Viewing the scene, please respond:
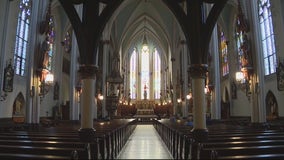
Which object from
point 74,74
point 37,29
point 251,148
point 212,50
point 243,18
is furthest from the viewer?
point 74,74

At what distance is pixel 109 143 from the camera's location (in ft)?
28.4

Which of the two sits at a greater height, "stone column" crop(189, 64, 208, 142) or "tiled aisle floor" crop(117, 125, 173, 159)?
"stone column" crop(189, 64, 208, 142)

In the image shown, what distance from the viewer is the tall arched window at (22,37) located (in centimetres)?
2080

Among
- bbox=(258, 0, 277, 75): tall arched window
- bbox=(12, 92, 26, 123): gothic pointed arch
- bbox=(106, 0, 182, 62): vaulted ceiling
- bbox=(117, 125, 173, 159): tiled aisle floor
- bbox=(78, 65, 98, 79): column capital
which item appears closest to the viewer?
bbox=(78, 65, 98, 79): column capital

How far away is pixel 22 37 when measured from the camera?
21.6 m

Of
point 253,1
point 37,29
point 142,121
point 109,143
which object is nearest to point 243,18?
point 253,1

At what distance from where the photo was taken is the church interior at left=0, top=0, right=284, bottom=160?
697 cm

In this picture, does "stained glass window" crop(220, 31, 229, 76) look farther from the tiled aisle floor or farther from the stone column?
the stone column

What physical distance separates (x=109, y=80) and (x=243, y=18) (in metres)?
17.7

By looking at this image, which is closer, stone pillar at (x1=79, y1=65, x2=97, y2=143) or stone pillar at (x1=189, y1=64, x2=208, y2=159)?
stone pillar at (x1=189, y1=64, x2=208, y2=159)

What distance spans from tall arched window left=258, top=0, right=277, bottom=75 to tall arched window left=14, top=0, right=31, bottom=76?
2113cm

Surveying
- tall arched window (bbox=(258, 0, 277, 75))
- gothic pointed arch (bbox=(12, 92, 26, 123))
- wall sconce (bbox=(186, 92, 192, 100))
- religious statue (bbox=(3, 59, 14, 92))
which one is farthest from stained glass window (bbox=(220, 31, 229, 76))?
religious statue (bbox=(3, 59, 14, 92))

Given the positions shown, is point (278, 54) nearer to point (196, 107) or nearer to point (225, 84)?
point (225, 84)

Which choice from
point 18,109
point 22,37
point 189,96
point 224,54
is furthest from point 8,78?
point 224,54
